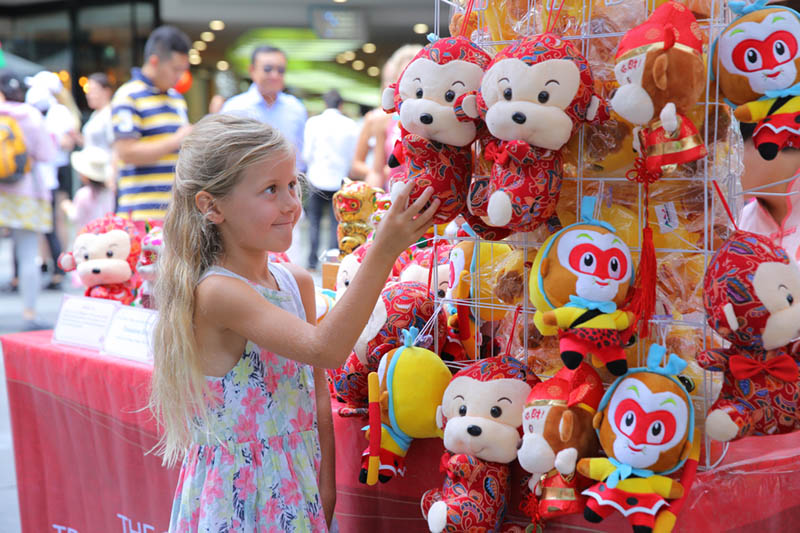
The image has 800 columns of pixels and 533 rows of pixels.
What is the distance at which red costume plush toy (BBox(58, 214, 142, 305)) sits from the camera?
218cm

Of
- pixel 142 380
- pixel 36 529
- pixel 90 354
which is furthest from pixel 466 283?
pixel 36 529

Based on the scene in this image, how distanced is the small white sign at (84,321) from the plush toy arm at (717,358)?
143 cm

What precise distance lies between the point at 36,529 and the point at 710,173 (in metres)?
1.92

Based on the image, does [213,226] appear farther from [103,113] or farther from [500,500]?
[103,113]

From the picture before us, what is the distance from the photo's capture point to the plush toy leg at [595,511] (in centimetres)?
100

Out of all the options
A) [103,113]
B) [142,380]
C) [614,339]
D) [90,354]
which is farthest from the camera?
[103,113]

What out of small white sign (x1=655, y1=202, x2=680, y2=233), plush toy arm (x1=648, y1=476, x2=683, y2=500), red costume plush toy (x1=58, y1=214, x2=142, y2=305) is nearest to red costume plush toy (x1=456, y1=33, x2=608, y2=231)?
small white sign (x1=655, y1=202, x2=680, y2=233)

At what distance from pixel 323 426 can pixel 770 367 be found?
72cm

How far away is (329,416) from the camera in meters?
1.38

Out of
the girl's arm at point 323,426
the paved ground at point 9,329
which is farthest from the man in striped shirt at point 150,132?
the girl's arm at point 323,426

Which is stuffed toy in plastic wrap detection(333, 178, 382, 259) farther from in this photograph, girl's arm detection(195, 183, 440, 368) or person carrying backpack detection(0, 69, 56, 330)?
person carrying backpack detection(0, 69, 56, 330)

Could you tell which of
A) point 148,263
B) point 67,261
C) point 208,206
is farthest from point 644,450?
point 67,261

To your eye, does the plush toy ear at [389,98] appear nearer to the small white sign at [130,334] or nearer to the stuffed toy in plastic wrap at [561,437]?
the stuffed toy in plastic wrap at [561,437]

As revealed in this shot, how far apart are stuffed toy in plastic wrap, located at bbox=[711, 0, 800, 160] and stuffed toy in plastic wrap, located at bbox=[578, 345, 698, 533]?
33cm
